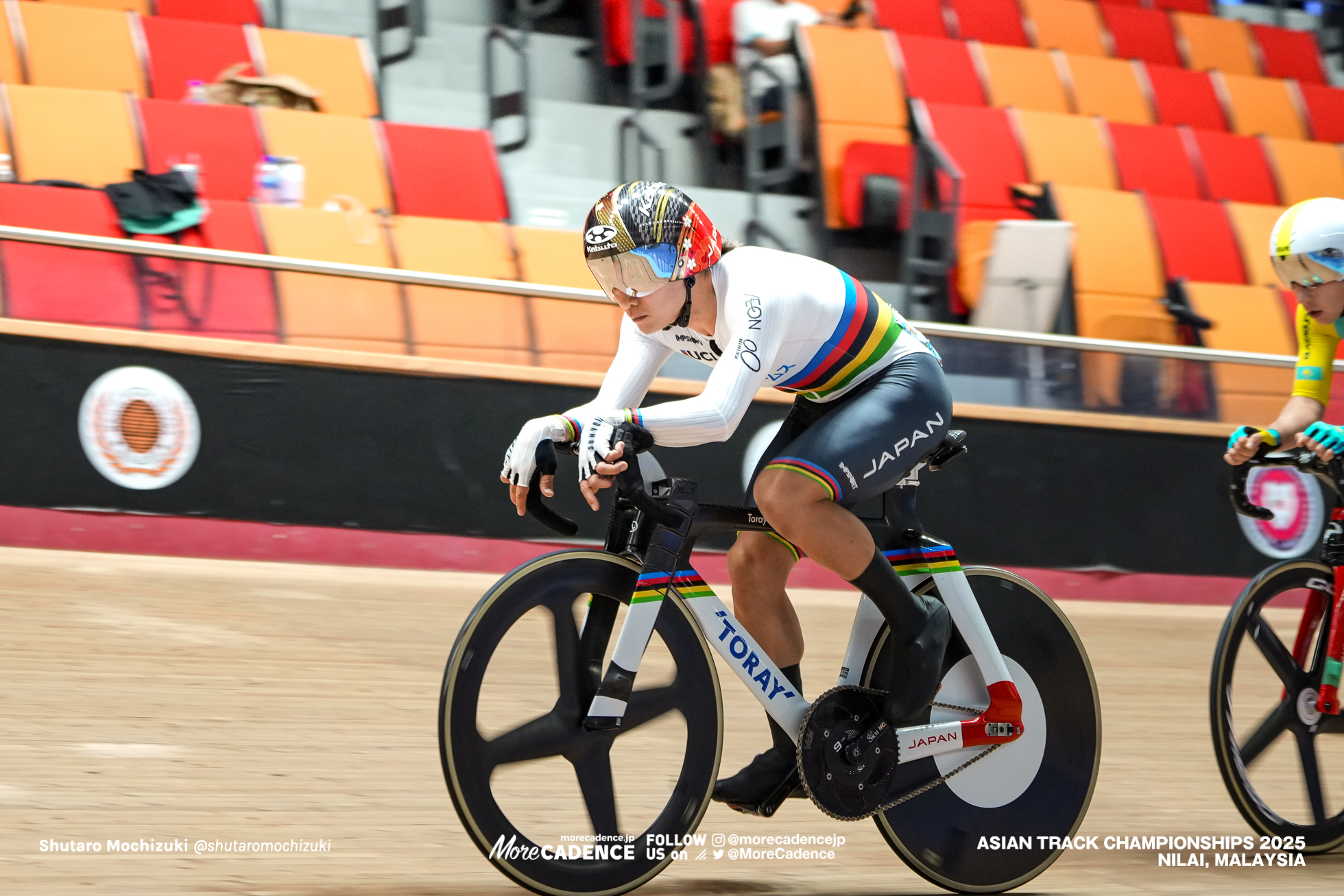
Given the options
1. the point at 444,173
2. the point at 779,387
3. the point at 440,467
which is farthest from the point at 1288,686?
the point at 444,173

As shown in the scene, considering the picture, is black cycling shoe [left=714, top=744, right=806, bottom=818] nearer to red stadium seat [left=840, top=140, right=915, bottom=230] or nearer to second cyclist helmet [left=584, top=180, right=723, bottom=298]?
second cyclist helmet [left=584, top=180, right=723, bottom=298]

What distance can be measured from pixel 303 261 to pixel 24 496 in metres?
1.47

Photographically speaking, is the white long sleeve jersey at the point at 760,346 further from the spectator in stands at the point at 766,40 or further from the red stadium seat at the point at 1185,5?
the red stadium seat at the point at 1185,5

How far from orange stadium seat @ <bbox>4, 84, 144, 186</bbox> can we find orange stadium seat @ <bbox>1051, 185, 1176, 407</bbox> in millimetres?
5024

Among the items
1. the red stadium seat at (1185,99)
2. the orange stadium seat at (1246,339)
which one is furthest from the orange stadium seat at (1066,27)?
the orange stadium seat at (1246,339)

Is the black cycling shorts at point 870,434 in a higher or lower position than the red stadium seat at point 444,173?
higher

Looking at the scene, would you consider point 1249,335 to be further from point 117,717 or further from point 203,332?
point 117,717

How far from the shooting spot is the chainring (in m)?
2.72

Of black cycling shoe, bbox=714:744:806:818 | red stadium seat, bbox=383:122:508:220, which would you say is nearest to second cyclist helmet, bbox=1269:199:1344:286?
black cycling shoe, bbox=714:744:806:818

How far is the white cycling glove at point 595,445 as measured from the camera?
2.42 meters

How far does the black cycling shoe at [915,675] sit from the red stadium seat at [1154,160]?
7859 mm

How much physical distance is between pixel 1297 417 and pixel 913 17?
8075 millimetres

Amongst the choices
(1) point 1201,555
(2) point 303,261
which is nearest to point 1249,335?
(1) point 1201,555

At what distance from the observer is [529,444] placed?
8.22 feet
